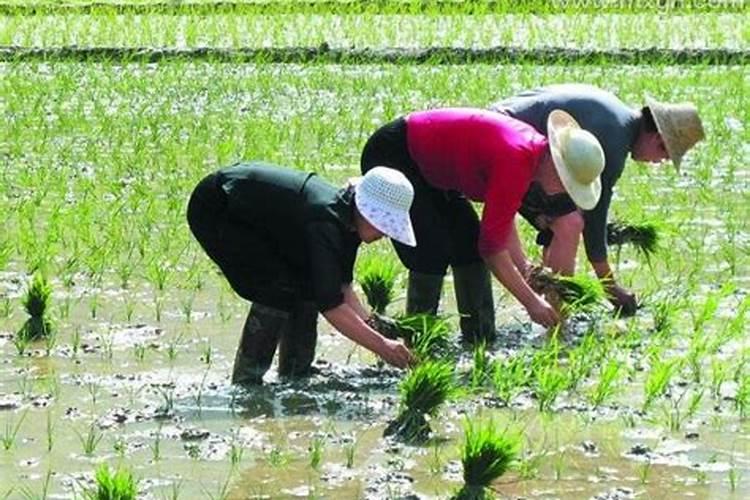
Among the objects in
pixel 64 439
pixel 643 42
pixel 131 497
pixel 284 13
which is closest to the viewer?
pixel 131 497

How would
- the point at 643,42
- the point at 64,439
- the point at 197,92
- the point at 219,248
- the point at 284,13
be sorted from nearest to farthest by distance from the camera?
1. the point at 64,439
2. the point at 219,248
3. the point at 197,92
4. the point at 643,42
5. the point at 284,13

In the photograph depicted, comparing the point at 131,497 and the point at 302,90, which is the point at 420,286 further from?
the point at 302,90

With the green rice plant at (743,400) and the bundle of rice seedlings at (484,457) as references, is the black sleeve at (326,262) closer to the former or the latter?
the bundle of rice seedlings at (484,457)

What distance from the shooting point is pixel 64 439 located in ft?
14.7

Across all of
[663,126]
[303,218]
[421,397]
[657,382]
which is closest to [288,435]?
[421,397]

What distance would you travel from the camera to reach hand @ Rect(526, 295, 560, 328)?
5137mm

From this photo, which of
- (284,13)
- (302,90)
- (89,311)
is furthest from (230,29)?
(89,311)

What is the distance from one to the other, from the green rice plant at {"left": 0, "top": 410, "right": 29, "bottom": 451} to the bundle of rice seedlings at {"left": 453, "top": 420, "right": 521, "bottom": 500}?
121cm

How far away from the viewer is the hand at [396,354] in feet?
15.3

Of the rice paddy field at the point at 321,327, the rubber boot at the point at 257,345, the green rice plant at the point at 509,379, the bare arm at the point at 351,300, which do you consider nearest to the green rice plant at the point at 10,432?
the rice paddy field at the point at 321,327

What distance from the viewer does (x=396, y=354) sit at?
4.68 meters

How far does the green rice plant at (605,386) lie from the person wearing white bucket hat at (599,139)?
0.73 metres

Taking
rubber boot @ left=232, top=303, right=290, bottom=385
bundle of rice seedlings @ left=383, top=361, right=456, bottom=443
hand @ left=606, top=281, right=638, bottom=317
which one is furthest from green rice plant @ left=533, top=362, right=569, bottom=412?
hand @ left=606, top=281, right=638, bottom=317

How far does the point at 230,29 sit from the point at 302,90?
2.73 metres
